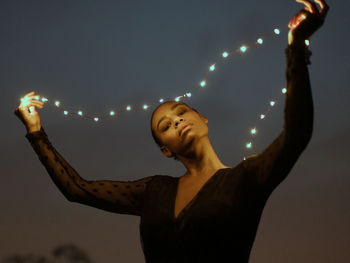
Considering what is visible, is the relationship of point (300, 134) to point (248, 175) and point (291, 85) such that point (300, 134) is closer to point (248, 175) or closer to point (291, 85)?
point (291, 85)

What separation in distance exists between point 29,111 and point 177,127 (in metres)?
1.00

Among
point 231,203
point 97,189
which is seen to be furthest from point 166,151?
point 231,203

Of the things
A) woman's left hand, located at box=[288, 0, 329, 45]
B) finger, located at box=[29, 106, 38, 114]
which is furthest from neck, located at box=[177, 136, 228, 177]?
finger, located at box=[29, 106, 38, 114]

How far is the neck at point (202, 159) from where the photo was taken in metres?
2.63

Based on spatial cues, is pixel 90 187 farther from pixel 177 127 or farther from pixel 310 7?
pixel 310 7

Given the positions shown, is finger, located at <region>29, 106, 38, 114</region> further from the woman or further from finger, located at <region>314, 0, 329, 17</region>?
finger, located at <region>314, 0, 329, 17</region>

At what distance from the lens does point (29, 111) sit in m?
3.04

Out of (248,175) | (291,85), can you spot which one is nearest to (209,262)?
(248,175)

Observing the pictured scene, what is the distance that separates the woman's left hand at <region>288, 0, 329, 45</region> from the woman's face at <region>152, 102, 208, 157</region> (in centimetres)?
74

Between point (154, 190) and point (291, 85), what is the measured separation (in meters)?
1.02

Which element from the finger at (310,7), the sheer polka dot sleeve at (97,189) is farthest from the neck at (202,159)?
the finger at (310,7)

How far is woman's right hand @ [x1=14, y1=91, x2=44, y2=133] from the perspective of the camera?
2.97m

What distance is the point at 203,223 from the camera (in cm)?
232

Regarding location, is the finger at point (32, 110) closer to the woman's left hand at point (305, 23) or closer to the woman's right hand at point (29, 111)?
the woman's right hand at point (29, 111)
